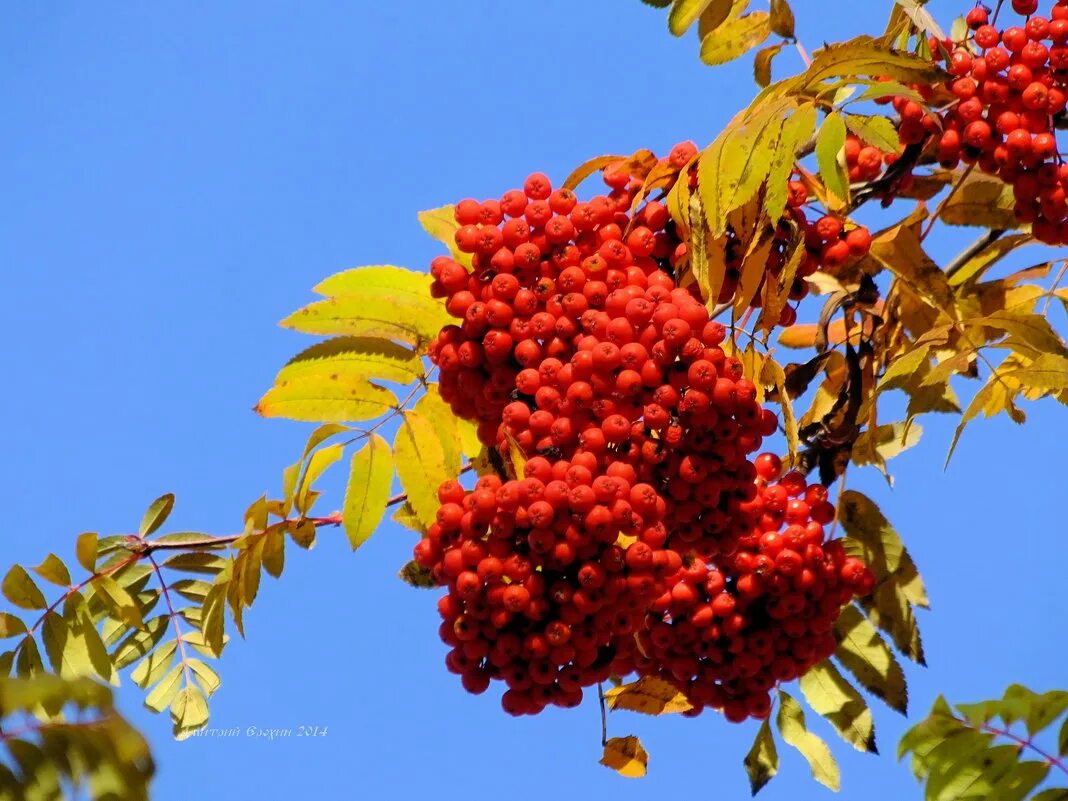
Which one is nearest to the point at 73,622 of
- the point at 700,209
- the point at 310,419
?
the point at 310,419

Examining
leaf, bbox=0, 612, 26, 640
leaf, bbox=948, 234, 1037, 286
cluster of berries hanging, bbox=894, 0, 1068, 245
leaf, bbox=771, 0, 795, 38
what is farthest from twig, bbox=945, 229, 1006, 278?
leaf, bbox=0, 612, 26, 640

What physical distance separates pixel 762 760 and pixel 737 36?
2.08 metres

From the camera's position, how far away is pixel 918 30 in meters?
3.98

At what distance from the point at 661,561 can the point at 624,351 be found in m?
0.45

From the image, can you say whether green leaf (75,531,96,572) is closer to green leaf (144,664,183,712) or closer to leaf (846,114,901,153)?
green leaf (144,664,183,712)

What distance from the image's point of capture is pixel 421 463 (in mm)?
3703

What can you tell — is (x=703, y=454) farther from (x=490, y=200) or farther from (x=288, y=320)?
(x=288, y=320)

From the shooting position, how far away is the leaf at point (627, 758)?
389 centimetres

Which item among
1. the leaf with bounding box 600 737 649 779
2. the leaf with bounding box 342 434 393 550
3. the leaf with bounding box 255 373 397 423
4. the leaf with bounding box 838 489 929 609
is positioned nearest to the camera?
the leaf with bounding box 342 434 393 550

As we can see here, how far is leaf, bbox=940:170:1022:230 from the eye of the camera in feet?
13.1

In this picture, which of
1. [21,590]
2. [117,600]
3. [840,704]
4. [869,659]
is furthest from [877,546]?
[21,590]

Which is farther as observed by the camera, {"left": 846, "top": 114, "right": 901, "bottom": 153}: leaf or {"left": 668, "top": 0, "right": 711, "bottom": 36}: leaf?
{"left": 668, "top": 0, "right": 711, "bottom": 36}: leaf

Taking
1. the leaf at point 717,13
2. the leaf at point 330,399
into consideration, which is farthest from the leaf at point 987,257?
the leaf at point 330,399

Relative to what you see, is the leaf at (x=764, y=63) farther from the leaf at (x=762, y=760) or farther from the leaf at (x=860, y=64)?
the leaf at (x=762, y=760)
